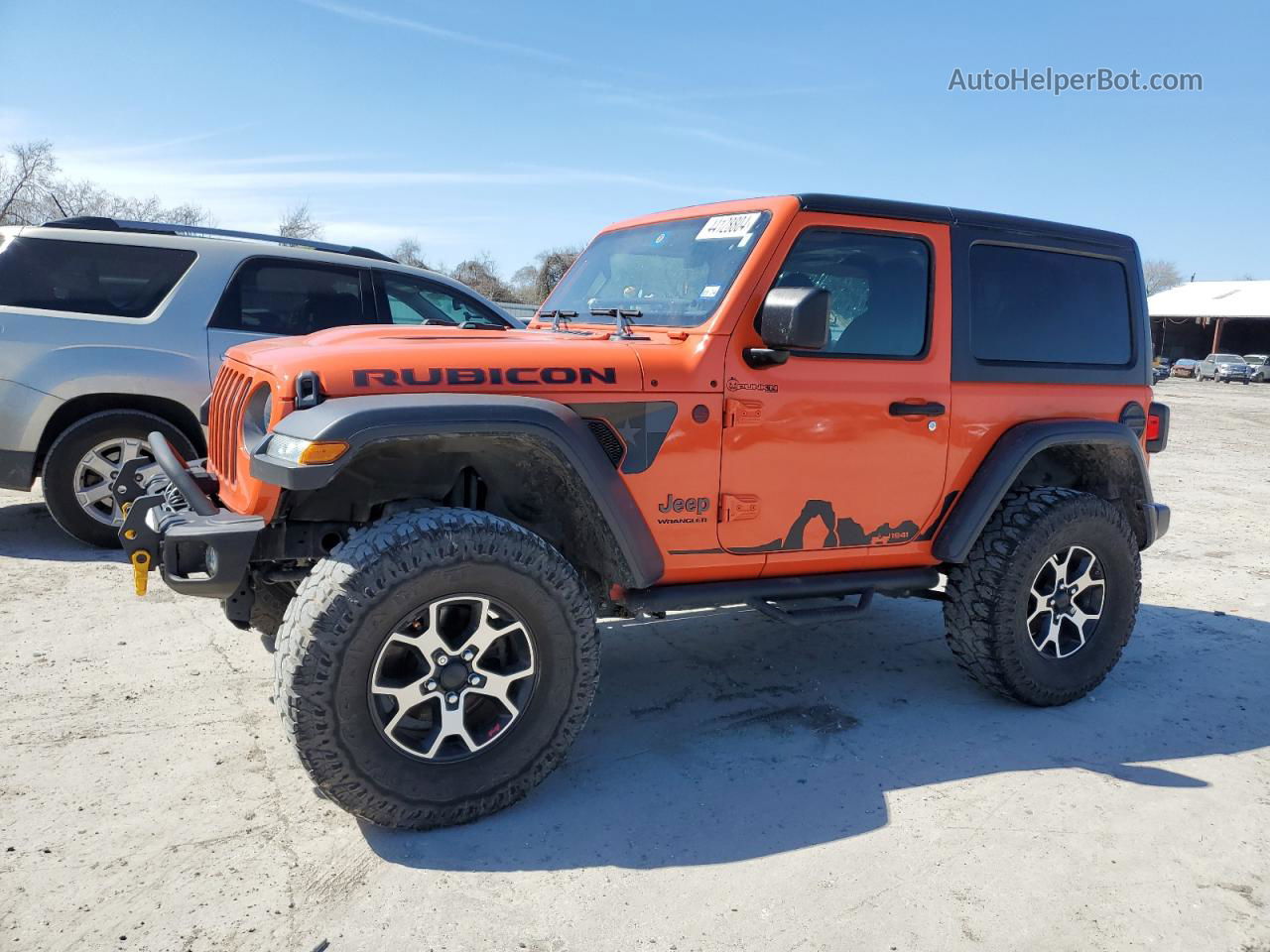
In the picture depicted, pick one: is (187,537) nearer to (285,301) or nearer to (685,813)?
(685,813)

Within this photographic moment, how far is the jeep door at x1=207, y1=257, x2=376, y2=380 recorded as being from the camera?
5922 millimetres

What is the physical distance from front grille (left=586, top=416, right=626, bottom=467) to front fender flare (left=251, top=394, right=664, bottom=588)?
0.06 metres

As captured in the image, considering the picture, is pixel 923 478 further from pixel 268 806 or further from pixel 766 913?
pixel 268 806

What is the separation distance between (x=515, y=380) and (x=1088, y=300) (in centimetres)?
291

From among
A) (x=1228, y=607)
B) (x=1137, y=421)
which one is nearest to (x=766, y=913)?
(x=1137, y=421)

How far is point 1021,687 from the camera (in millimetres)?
4004

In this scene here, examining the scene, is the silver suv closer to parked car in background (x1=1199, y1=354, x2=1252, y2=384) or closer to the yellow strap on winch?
the yellow strap on winch

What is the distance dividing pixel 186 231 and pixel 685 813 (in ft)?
17.1

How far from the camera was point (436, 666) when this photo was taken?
2895 mm

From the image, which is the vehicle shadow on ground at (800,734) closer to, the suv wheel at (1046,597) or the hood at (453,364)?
the suv wheel at (1046,597)

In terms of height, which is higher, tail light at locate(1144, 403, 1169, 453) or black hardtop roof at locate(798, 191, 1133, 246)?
black hardtop roof at locate(798, 191, 1133, 246)

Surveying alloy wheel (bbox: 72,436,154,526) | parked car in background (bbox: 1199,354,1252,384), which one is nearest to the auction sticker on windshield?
alloy wheel (bbox: 72,436,154,526)

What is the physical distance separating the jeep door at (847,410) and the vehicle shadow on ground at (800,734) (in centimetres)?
72

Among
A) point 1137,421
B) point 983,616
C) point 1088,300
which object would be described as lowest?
point 983,616
